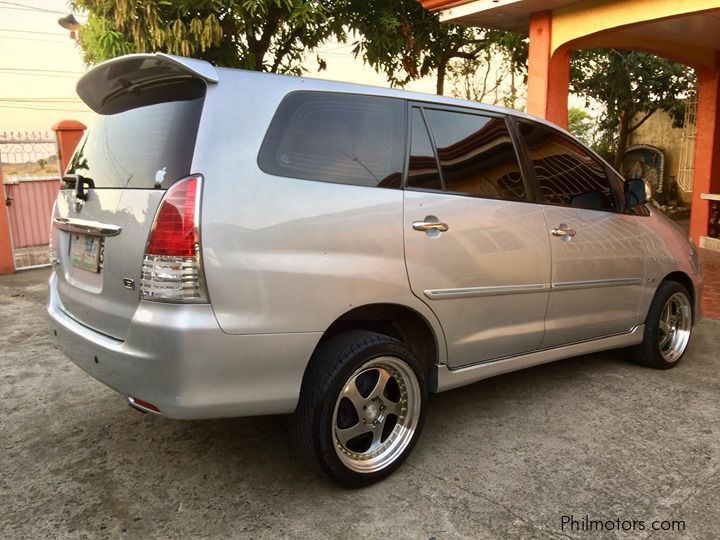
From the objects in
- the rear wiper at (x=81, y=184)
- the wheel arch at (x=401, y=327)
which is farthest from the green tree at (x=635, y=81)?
the rear wiper at (x=81, y=184)

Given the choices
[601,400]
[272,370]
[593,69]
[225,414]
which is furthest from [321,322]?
[593,69]

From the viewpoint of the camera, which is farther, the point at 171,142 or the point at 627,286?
the point at 627,286

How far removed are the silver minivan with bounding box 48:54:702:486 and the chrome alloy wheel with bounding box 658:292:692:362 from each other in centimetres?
118

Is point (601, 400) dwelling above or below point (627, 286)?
below

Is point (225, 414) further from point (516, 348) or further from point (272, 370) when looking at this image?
point (516, 348)

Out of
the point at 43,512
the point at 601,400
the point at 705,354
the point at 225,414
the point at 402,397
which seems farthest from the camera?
the point at 705,354

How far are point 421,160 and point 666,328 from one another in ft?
8.47

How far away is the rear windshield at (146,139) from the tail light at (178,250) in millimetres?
93

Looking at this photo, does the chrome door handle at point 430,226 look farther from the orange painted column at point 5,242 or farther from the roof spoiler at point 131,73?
the orange painted column at point 5,242

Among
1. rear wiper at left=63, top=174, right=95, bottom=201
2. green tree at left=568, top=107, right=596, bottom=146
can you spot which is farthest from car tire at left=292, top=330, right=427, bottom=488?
green tree at left=568, top=107, right=596, bottom=146

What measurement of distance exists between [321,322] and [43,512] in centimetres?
144

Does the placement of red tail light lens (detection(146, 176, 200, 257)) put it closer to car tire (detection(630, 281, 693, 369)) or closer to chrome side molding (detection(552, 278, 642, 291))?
chrome side molding (detection(552, 278, 642, 291))

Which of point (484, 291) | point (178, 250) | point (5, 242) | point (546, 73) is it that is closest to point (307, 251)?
point (178, 250)

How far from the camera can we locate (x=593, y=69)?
49.6 feet
